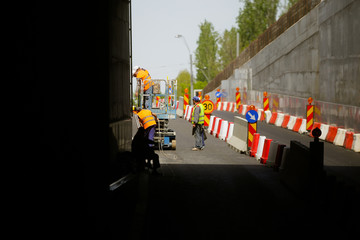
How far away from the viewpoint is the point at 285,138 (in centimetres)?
2472

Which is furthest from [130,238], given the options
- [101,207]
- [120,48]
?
A: [120,48]

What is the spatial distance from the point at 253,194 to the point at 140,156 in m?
2.99

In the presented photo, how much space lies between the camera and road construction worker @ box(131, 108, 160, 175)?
13.9m

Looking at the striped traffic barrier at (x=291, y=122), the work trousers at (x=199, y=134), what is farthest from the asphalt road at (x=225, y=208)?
the striped traffic barrier at (x=291, y=122)

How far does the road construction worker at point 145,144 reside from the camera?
13.9m

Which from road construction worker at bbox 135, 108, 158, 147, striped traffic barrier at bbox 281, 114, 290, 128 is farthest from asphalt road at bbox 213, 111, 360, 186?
road construction worker at bbox 135, 108, 158, 147

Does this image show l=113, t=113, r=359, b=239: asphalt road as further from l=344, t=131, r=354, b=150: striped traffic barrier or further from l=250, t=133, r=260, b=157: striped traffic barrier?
l=344, t=131, r=354, b=150: striped traffic barrier

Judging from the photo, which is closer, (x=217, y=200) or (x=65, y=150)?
(x=65, y=150)

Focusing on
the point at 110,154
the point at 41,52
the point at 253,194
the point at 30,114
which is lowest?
the point at 253,194

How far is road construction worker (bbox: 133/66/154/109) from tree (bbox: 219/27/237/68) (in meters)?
96.7

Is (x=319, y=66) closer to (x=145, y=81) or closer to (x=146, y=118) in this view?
(x=145, y=81)

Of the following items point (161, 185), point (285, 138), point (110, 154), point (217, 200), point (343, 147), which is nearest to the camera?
point (110, 154)

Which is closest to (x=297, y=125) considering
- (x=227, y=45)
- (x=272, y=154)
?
(x=272, y=154)

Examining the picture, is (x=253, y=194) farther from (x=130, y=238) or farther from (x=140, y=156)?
(x=130, y=238)
